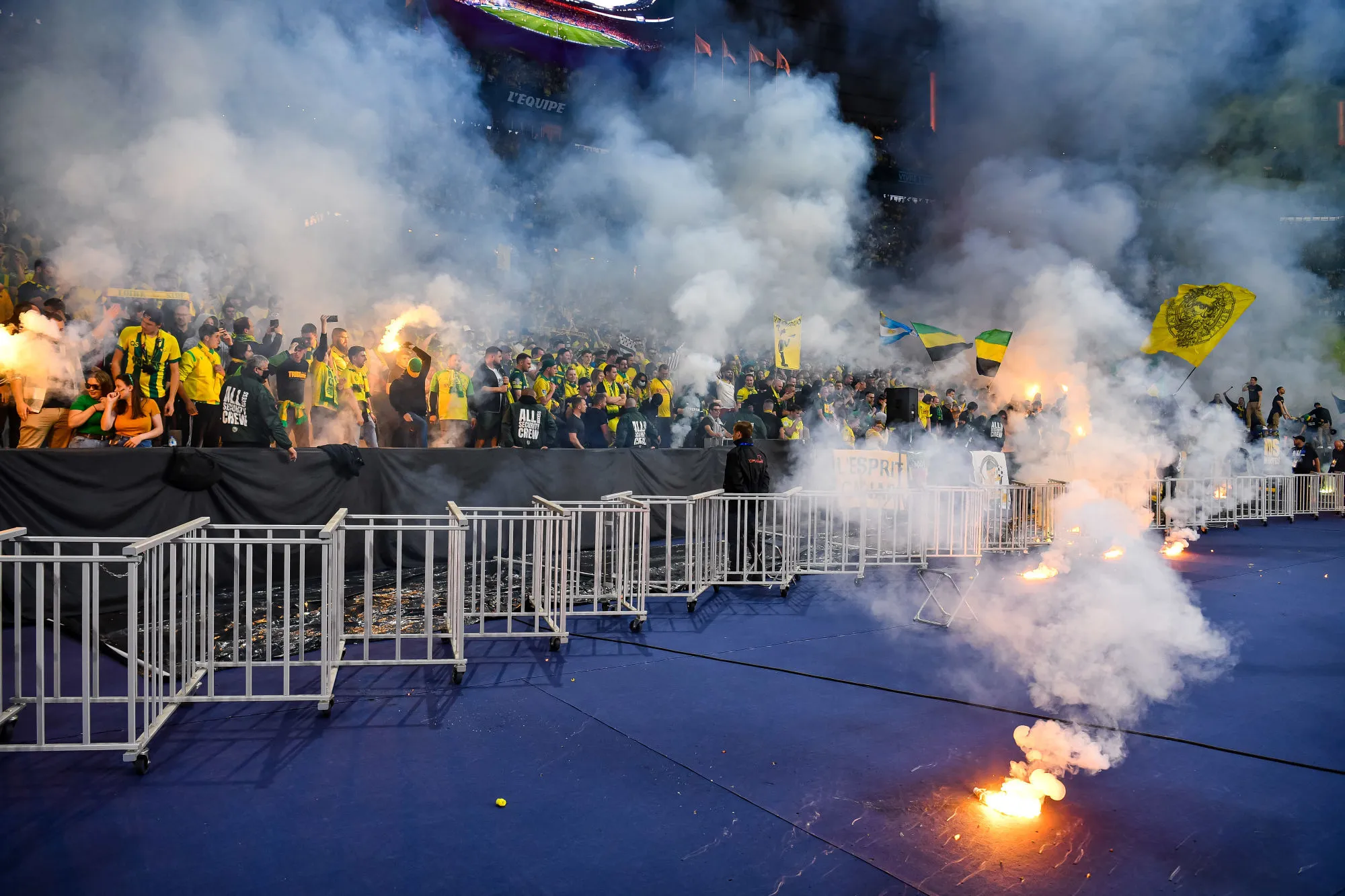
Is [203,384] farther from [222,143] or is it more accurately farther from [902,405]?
[902,405]

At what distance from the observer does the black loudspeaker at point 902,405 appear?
13164 mm

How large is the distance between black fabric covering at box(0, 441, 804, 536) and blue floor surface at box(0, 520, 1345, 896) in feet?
9.88

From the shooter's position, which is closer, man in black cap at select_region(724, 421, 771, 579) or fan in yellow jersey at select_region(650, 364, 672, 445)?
man in black cap at select_region(724, 421, 771, 579)

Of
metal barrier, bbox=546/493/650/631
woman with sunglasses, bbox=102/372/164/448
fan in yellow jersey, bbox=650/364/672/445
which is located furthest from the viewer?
fan in yellow jersey, bbox=650/364/672/445

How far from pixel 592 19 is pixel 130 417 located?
74.6 ft

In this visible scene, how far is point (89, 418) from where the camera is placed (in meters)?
7.34

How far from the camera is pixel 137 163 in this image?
10398 mm

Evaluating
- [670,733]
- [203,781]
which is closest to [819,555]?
[670,733]

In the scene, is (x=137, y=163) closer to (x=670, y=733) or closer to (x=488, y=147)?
(x=670, y=733)

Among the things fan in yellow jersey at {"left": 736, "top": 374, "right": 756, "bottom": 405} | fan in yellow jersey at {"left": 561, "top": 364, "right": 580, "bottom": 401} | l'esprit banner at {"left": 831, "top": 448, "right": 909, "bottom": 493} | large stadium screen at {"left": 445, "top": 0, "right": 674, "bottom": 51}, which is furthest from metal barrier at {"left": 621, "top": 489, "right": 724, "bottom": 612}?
large stadium screen at {"left": 445, "top": 0, "right": 674, "bottom": 51}

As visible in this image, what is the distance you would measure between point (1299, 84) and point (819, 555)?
20921 mm

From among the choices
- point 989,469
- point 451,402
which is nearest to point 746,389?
point 989,469

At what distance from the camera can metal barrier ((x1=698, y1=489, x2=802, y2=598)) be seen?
8.20 meters

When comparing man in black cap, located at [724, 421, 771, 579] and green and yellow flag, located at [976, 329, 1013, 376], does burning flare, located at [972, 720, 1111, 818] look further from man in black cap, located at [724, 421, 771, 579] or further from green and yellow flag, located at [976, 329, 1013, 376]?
green and yellow flag, located at [976, 329, 1013, 376]
